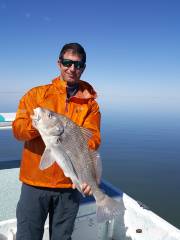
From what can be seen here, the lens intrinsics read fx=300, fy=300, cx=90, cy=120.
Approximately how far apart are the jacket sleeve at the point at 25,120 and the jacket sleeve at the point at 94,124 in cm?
81

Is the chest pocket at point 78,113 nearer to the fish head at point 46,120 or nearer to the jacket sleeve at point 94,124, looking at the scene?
the jacket sleeve at point 94,124

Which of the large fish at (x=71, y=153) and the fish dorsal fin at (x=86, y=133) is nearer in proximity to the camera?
the large fish at (x=71, y=153)

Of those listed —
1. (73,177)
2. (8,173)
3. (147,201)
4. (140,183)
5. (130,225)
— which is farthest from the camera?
(140,183)

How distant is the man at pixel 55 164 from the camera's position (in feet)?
13.6

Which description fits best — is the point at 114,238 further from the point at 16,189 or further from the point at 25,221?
the point at 25,221

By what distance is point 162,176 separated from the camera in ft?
132

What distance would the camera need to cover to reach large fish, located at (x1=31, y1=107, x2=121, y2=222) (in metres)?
3.71

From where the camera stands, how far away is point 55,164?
420 centimetres

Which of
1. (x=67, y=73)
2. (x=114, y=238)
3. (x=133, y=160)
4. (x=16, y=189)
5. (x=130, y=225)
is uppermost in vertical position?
(x=67, y=73)

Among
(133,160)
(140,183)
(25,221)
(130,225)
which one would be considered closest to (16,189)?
(25,221)

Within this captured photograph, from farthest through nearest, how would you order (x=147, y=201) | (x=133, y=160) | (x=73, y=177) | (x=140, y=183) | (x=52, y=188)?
(x=133, y=160)
(x=140, y=183)
(x=147, y=201)
(x=52, y=188)
(x=73, y=177)

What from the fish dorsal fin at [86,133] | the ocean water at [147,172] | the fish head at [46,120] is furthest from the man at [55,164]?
the ocean water at [147,172]

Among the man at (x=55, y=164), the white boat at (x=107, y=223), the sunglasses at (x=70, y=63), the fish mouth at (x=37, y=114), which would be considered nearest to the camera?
the fish mouth at (x=37, y=114)

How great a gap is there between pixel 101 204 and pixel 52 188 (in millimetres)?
726
